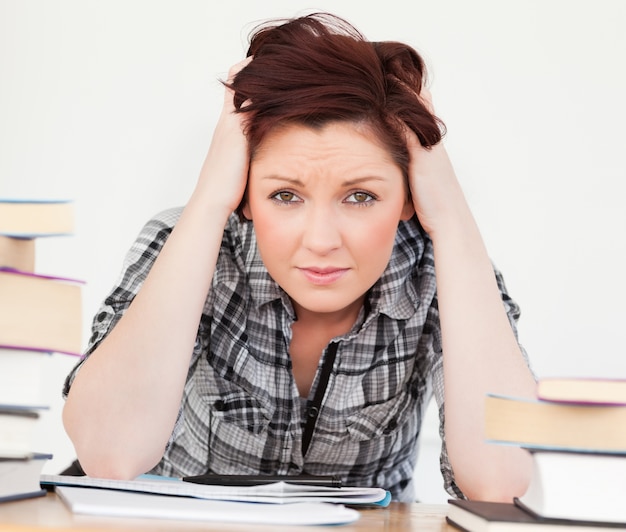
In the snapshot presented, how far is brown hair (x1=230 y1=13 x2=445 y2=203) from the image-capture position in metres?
1.30

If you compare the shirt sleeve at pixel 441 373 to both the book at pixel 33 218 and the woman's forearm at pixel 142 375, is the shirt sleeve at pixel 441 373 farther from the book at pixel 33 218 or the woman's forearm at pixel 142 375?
the book at pixel 33 218

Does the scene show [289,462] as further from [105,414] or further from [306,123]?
[306,123]

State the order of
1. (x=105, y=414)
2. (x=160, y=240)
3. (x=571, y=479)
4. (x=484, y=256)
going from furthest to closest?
(x=160, y=240), (x=484, y=256), (x=105, y=414), (x=571, y=479)

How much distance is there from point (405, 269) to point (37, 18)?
1.89 meters

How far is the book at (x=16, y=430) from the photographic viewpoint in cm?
76

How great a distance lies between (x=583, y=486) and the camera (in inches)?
27.5

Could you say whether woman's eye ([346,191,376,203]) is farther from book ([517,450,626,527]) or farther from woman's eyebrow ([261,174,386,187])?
book ([517,450,626,527])

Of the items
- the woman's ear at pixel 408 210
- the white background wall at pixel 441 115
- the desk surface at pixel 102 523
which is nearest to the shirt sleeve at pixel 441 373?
the woman's ear at pixel 408 210

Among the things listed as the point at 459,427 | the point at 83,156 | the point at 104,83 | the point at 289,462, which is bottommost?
the point at 289,462

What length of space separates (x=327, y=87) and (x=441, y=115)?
4.92 feet

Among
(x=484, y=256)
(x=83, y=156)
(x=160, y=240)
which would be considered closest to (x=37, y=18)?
(x=83, y=156)

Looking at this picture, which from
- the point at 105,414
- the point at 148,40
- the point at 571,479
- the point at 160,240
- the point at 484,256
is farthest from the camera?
the point at 148,40

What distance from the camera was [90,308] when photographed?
9.29 ft

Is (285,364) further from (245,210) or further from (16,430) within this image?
(16,430)
